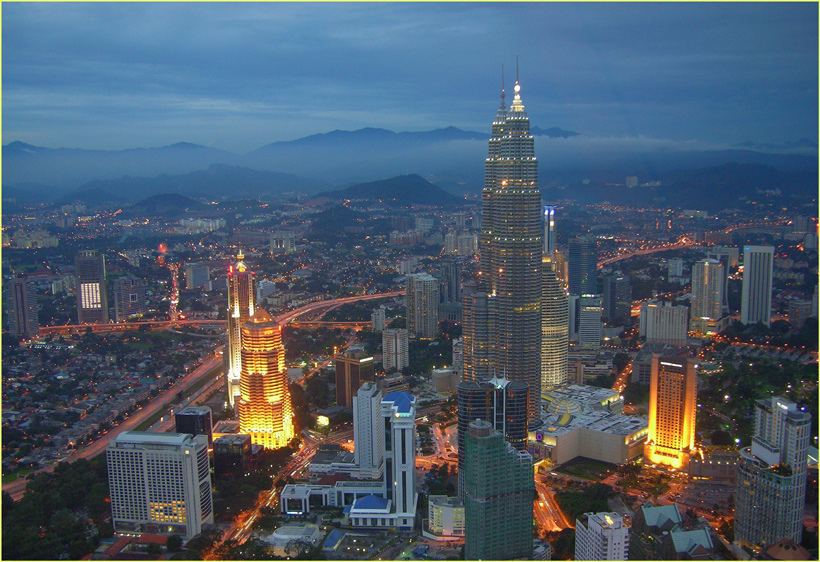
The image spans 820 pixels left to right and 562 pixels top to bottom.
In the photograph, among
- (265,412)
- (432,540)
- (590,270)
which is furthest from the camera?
(590,270)

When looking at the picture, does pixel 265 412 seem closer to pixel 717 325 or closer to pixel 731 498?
pixel 731 498

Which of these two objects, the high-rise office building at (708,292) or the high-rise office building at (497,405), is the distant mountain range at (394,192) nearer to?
the high-rise office building at (708,292)

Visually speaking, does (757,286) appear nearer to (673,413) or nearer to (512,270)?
(673,413)

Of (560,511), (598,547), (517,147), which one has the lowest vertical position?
(560,511)

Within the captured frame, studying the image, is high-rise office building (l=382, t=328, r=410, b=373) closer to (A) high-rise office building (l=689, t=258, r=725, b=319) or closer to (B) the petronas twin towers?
(B) the petronas twin towers

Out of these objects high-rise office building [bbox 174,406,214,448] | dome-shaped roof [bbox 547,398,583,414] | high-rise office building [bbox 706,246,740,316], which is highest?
high-rise office building [bbox 706,246,740,316]

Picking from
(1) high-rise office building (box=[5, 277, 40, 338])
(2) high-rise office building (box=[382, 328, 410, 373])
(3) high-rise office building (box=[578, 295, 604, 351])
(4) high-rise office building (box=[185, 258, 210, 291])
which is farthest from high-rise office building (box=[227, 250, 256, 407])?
→ (4) high-rise office building (box=[185, 258, 210, 291])

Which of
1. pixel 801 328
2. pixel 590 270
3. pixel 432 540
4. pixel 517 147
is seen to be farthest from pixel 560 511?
pixel 590 270
